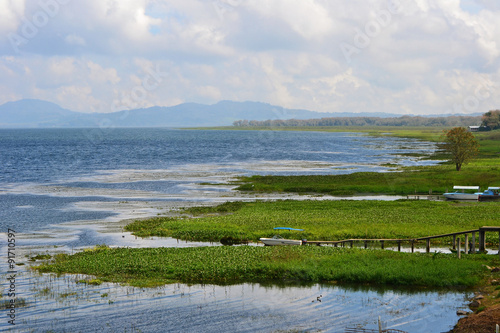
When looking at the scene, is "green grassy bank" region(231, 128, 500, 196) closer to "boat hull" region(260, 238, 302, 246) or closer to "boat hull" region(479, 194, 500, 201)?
"boat hull" region(479, 194, 500, 201)

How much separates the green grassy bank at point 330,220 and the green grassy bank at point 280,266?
23.0ft

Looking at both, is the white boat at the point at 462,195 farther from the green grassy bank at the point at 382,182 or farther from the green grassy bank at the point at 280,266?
the green grassy bank at the point at 280,266

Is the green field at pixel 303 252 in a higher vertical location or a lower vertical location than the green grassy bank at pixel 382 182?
lower

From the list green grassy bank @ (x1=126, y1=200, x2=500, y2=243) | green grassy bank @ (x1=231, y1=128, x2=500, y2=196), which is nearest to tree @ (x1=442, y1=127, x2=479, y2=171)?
green grassy bank @ (x1=231, y1=128, x2=500, y2=196)

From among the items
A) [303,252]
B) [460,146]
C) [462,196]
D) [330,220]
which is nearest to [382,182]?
[462,196]

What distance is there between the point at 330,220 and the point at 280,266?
18.3 metres

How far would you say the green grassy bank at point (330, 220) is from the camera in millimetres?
49094

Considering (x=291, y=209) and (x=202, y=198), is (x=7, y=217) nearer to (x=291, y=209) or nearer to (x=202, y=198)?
(x=202, y=198)

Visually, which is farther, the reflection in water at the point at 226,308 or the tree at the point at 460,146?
the tree at the point at 460,146

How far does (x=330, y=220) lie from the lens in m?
55.1

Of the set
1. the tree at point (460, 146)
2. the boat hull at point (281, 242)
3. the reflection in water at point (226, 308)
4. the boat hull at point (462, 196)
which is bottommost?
the reflection in water at point (226, 308)

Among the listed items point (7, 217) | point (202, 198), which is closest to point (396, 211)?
point (202, 198)

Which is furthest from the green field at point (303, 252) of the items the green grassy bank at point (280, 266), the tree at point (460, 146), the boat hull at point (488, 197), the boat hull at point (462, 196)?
the tree at point (460, 146)

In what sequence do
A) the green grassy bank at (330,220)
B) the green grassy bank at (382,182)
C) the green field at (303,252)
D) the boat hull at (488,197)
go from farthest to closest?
1. the green grassy bank at (382,182)
2. the boat hull at (488,197)
3. the green grassy bank at (330,220)
4. the green field at (303,252)
